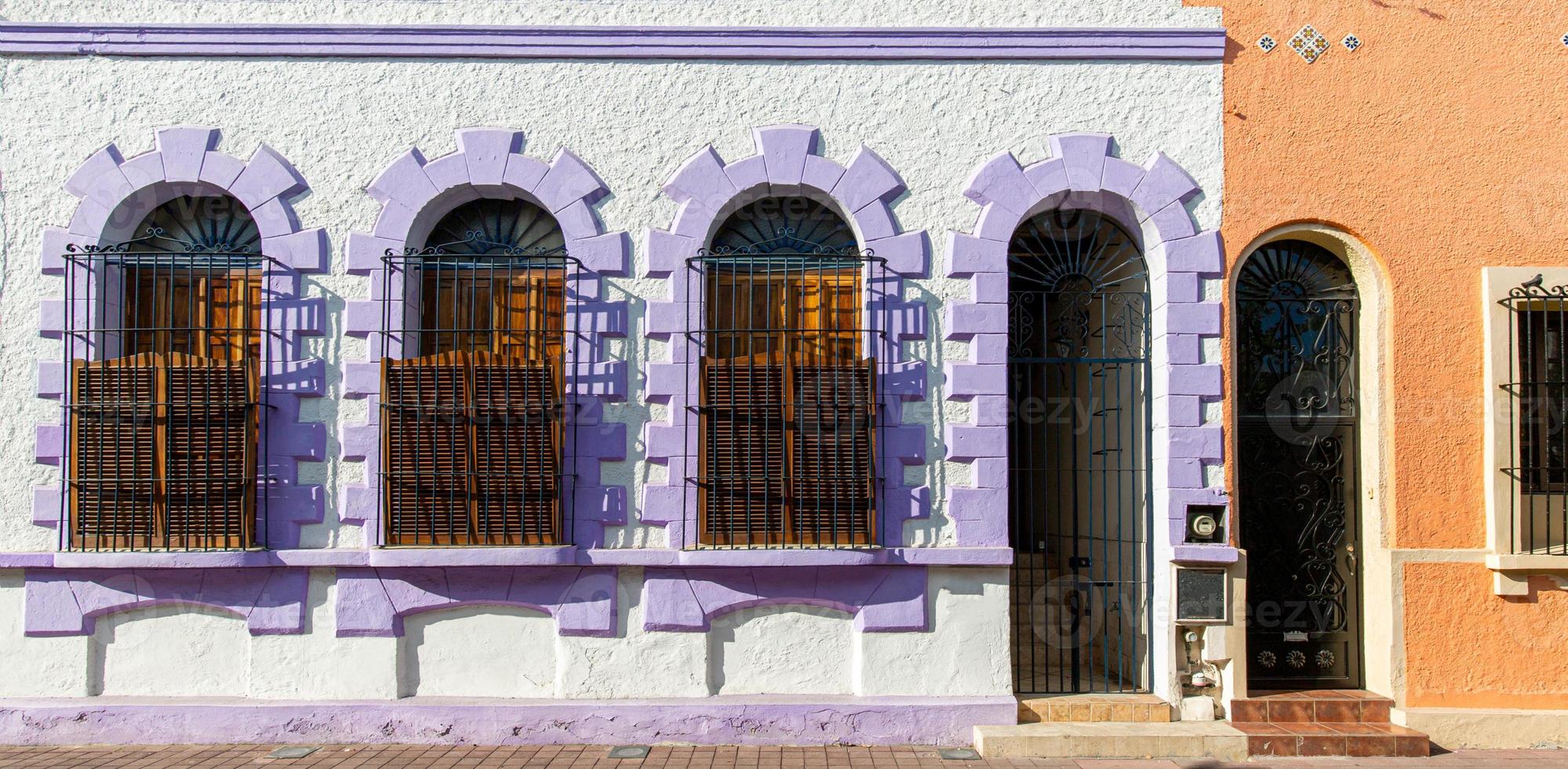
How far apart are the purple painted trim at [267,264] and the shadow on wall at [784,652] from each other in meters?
2.71

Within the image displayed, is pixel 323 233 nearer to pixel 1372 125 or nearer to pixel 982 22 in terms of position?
pixel 982 22

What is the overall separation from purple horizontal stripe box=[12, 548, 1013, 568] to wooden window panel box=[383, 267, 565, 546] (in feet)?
0.45

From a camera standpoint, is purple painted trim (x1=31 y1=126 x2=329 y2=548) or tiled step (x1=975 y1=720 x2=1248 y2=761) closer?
tiled step (x1=975 y1=720 x2=1248 y2=761)

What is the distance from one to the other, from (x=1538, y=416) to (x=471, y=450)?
6783 millimetres

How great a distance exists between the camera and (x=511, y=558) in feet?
22.0

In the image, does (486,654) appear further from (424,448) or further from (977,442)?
(977,442)

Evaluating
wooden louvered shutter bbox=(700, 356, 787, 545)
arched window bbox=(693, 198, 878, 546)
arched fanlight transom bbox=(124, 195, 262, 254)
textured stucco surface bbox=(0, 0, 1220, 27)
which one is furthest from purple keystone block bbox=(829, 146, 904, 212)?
arched fanlight transom bbox=(124, 195, 262, 254)

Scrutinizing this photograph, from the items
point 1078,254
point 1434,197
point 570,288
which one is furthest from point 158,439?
point 1434,197

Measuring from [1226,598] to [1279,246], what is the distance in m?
2.38

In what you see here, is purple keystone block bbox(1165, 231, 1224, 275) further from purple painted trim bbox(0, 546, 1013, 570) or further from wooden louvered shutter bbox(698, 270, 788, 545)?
wooden louvered shutter bbox(698, 270, 788, 545)

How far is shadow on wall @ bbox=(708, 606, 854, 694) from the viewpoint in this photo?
694 centimetres

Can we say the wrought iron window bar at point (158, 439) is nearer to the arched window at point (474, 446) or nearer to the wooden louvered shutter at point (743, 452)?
the arched window at point (474, 446)

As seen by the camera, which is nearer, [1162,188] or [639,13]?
[1162,188]

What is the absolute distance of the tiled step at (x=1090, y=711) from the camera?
6914mm
